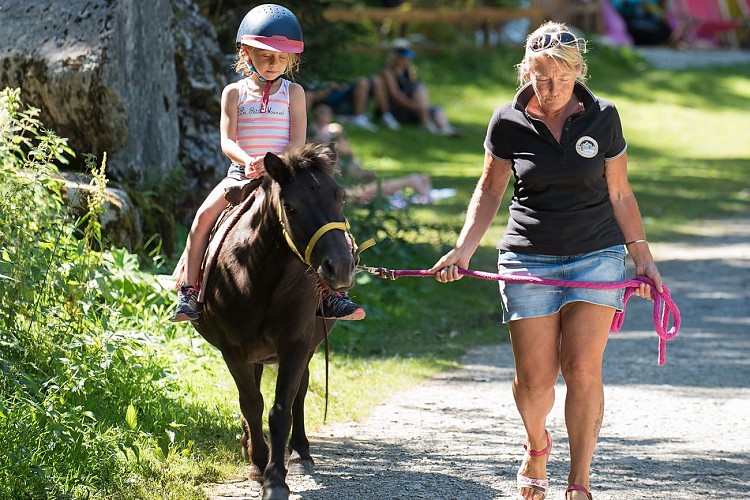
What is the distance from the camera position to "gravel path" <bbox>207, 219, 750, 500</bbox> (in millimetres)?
5766

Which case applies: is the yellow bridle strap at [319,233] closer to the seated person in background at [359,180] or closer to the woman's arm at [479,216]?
the woman's arm at [479,216]

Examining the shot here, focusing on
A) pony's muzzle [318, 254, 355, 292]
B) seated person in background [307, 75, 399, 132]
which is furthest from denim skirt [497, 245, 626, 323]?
seated person in background [307, 75, 399, 132]

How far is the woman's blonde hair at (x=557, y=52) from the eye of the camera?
4.84 metres

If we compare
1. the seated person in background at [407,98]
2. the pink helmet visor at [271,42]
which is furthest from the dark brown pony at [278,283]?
the seated person in background at [407,98]

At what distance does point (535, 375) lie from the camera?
5121 mm

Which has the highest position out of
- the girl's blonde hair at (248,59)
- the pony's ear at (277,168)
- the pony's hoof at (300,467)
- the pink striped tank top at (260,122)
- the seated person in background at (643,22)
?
the seated person in background at (643,22)

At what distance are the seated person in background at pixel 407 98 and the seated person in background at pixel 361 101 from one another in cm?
19

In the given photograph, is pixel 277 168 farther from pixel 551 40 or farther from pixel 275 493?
pixel 275 493

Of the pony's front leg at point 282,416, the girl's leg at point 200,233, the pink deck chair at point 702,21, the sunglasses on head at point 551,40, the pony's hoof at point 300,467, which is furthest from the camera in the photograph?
the pink deck chair at point 702,21

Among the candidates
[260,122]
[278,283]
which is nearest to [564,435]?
[278,283]

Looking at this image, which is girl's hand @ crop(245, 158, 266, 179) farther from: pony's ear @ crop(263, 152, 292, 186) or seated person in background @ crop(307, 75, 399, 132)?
seated person in background @ crop(307, 75, 399, 132)

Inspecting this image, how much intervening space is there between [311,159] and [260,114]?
950 millimetres

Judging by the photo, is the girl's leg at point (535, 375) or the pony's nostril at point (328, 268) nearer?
the pony's nostril at point (328, 268)

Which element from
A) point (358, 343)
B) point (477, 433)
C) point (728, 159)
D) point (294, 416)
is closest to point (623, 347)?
point (358, 343)
